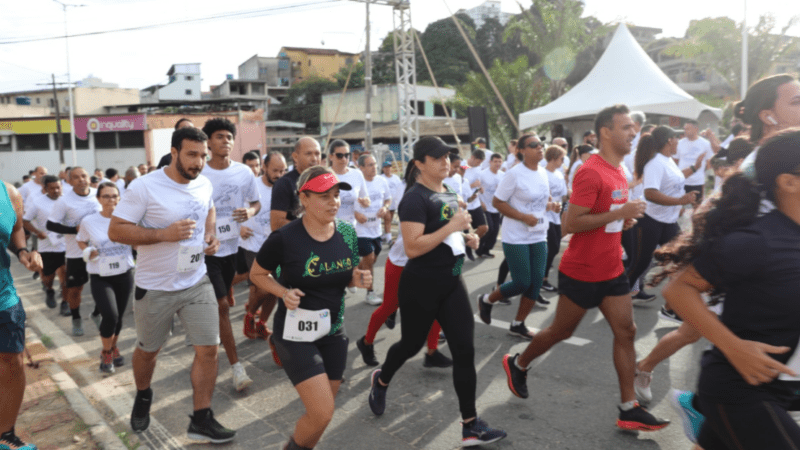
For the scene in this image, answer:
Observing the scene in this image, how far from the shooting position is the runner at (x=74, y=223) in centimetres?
711

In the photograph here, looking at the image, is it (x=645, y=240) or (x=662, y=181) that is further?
(x=645, y=240)

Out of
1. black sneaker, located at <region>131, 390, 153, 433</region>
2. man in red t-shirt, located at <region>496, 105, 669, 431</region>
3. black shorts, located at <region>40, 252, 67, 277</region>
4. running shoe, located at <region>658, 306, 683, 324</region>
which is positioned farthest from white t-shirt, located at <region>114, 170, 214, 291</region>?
black shorts, located at <region>40, 252, 67, 277</region>

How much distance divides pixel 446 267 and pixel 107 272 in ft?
12.6

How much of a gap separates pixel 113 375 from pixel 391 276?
269 cm

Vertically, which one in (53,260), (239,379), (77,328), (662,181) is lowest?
(77,328)

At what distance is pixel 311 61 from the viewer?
8644 centimetres

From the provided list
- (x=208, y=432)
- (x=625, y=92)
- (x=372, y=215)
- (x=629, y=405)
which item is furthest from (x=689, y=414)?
(x=625, y=92)

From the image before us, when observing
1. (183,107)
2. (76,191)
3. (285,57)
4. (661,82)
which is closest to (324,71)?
(285,57)

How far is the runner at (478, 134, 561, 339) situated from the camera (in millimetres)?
5871

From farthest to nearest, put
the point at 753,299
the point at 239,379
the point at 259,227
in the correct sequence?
1. the point at 259,227
2. the point at 239,379
3. the point at 753,299

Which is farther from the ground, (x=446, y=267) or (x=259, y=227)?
(x=446, y=267)

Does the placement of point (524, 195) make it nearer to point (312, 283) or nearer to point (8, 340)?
point (312, 283)

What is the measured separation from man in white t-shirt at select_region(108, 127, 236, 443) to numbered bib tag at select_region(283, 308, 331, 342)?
1.05 metres

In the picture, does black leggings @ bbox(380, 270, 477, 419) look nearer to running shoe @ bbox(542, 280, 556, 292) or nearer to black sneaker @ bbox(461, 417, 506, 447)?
black sneaker @ bbox(461, 417, 506, 447)
